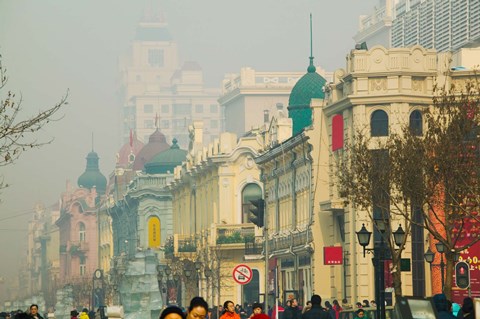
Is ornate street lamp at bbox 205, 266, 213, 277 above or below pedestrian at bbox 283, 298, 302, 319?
above

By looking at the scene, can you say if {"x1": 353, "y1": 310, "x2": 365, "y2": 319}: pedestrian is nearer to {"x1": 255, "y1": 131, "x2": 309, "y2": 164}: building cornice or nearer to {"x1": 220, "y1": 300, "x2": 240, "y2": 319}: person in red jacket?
{"x1": 220, "y1": 300, "x2": 240, "y2": 319}: person in red jacket

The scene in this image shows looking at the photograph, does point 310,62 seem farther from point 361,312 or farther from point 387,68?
point 361,312

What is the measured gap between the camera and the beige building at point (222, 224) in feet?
346

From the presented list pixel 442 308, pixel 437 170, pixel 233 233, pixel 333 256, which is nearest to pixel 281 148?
pixel 233 233

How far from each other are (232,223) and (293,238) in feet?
70.9

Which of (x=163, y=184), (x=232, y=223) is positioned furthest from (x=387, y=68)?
(x=163, y=184)

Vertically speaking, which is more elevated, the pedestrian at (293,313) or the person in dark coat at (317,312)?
the pedestrian at (293,313)

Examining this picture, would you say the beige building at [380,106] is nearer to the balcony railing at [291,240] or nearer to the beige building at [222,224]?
the balcony railing at [291,240]

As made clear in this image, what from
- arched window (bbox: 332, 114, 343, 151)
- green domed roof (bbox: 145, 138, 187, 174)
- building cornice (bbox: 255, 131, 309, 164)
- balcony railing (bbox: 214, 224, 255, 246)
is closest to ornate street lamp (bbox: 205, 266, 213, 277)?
balcony railing (bbox: 214, 224, 255, 246)

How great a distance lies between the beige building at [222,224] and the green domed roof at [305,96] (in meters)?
7.00

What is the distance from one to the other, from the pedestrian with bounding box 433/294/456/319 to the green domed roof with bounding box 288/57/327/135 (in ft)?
236

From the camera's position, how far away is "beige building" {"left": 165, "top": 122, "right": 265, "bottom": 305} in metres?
105

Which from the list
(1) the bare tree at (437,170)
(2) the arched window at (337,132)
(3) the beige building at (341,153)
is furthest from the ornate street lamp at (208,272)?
(1) the bare tree at (437,170)

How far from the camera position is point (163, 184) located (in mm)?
150375
